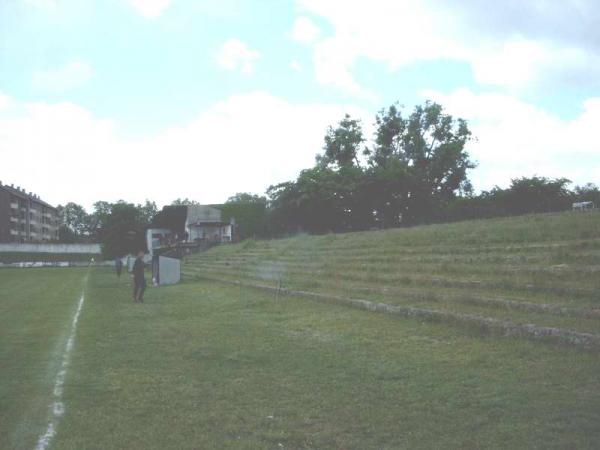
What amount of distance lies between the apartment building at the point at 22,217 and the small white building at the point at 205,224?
4451cm

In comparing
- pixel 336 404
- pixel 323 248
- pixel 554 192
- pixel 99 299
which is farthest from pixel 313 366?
pixel 554 192

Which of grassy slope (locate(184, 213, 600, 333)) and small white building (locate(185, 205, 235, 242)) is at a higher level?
small white building (locate(185, 205, 235, 242))

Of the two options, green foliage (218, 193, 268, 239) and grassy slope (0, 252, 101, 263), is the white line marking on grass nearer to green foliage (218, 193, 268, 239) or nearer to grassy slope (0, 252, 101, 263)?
green foliage (218, 193, 268, 239)

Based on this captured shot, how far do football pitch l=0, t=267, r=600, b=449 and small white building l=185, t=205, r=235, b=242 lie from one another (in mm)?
62786

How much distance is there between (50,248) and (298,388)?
301ft

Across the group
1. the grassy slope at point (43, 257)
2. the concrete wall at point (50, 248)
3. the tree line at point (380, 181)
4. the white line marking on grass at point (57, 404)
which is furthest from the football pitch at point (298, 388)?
the concrete wall at point (50, 248)

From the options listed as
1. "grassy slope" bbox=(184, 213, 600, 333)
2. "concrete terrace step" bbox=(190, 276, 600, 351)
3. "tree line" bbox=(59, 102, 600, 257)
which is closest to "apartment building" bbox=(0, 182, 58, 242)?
"tree line" bbox=(59, 102, 600, 257)

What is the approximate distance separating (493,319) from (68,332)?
28.1ft

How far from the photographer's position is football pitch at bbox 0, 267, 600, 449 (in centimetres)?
512

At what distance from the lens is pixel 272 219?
2285 inches

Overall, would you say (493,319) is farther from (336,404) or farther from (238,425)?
(238,425)

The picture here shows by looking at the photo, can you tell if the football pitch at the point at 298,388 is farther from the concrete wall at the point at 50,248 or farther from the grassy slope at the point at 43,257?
the concrete wall at the point at 50,248

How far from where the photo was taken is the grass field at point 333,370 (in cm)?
522

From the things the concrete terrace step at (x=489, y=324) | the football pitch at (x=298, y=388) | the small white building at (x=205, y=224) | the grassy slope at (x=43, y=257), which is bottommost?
the grassy slope at (x=43, y=257)
